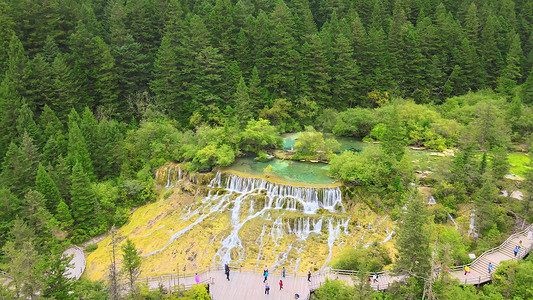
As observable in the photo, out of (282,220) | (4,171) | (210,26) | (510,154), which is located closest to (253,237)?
(282,220)

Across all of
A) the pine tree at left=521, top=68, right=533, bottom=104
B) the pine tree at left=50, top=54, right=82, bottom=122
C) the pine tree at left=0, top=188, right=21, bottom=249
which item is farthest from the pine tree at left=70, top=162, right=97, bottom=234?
the pine tree at left=521, top=68, right=533, bottom=104

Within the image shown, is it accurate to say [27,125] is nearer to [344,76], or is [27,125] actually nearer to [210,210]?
[210,210]

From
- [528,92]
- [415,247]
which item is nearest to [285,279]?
[415,247]

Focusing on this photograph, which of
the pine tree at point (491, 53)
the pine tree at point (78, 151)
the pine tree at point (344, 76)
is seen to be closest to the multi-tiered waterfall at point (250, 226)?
the pine tree at point (78, 151)

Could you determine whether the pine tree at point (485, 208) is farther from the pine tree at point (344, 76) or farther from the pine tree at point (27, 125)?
the pine tree at point (27, 125)

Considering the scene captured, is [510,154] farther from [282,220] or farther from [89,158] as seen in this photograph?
[89,158]

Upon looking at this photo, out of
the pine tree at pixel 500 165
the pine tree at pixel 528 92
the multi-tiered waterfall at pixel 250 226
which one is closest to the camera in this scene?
the multi-tiered waterfall at pixel 250 226
